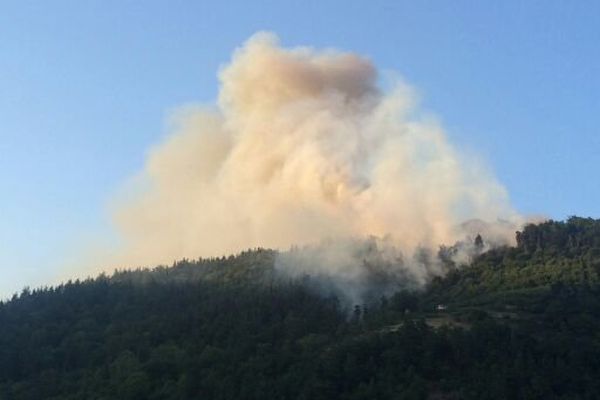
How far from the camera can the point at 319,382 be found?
470ft

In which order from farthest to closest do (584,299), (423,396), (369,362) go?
(584,299) → (369,362) → (423,396)

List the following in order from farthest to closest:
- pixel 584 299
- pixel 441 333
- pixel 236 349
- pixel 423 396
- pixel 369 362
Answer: pixel 584 299 < pixel 236 349 < pixel 441 333 < pixel 369 362 < pixel 423 396

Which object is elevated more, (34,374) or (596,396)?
(34,374)

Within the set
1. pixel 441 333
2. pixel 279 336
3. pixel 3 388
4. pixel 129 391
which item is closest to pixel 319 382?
pixel 441 333

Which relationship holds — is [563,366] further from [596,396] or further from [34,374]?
[34,374]

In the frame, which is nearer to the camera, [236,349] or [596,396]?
[596,396]

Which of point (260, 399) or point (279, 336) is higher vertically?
point (279, 336)

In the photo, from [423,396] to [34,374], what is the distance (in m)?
95.4

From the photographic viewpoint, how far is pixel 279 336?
192 metres

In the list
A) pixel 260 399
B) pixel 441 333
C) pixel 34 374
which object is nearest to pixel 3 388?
pixel 34 374

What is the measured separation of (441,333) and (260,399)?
3345 centimetres

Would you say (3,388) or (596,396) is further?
(3,388)

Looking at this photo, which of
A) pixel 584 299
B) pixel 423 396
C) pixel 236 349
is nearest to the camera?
pixel 423 396

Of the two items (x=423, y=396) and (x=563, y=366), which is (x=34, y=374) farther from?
(x=563, y=366)
